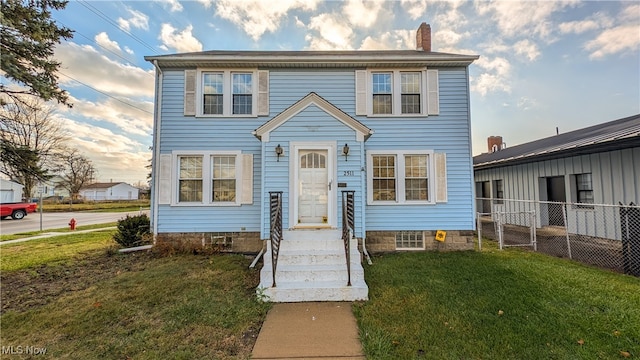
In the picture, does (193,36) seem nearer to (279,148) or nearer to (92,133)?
(279,148)

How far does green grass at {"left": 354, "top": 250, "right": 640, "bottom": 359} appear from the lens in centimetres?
297

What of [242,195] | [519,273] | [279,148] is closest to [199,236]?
[242,195]

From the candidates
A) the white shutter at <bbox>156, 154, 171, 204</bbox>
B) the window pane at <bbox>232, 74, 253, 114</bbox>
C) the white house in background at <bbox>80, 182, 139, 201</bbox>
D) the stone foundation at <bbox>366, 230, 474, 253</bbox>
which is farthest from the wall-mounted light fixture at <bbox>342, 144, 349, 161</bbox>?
the white house in background at <bbox>80, 182, 139, 201</bbox>

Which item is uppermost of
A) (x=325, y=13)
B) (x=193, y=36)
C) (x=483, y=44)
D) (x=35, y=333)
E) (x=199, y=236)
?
(x=325, y=13)

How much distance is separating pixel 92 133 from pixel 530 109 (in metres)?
30.6

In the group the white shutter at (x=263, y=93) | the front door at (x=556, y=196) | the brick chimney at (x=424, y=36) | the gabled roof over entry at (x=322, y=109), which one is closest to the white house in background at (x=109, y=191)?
the white shutter at (x=263, y=93)

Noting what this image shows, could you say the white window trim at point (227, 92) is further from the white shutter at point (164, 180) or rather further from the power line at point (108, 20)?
the power line at point (108, 20)

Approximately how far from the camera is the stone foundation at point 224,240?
7.64 m

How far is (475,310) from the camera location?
3885 mm

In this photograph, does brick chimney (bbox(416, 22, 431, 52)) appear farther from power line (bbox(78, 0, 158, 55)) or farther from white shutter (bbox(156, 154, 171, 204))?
white shutter (bbox(156, 154, 171, 204))

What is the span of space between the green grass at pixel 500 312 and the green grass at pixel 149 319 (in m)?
1.83

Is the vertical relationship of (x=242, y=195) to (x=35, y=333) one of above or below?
above

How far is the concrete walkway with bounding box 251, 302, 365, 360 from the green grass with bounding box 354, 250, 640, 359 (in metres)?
0.22

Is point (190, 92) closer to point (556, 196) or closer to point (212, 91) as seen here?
point (212, 91)
